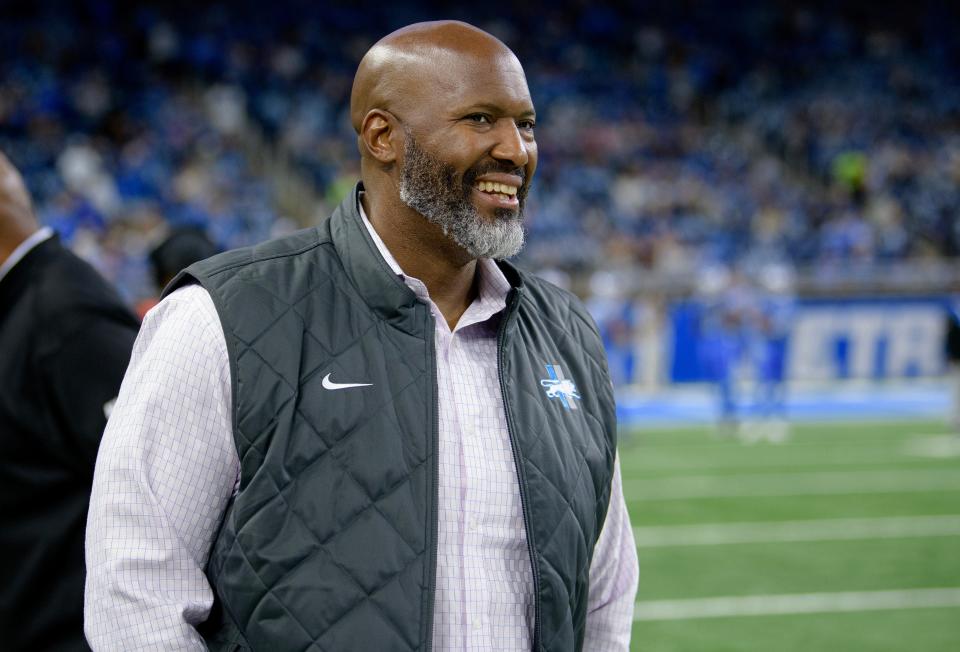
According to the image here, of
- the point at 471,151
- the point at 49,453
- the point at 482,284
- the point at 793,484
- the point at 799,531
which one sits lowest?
the point at 793,484

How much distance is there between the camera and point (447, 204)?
7.00 feet

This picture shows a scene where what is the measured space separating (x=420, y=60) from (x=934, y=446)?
11414 mm

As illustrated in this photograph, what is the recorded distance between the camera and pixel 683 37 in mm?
26594

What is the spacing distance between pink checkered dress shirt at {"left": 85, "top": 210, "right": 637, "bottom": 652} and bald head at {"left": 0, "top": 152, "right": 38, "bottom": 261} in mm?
991

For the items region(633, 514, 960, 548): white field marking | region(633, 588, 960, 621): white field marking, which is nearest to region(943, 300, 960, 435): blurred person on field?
region(633, 514, 960, 548): white field marking

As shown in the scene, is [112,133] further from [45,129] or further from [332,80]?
[332,80]

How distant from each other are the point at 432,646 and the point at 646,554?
5.94 m

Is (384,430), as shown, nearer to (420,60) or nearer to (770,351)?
(420,60)

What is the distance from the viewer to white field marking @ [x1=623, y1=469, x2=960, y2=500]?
→ 981 centimetres

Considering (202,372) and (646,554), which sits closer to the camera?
(202,372)

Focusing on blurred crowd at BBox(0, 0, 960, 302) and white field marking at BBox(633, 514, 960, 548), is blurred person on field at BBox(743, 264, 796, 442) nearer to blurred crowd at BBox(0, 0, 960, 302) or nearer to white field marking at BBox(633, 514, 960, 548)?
blurred crowd at BBox(0, 0, 960, 302)

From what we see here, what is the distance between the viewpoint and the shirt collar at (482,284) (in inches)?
84.0

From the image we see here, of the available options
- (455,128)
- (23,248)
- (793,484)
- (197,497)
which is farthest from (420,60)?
(793,484)

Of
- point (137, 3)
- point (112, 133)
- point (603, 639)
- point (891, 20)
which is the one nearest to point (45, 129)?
point (112, 133)
